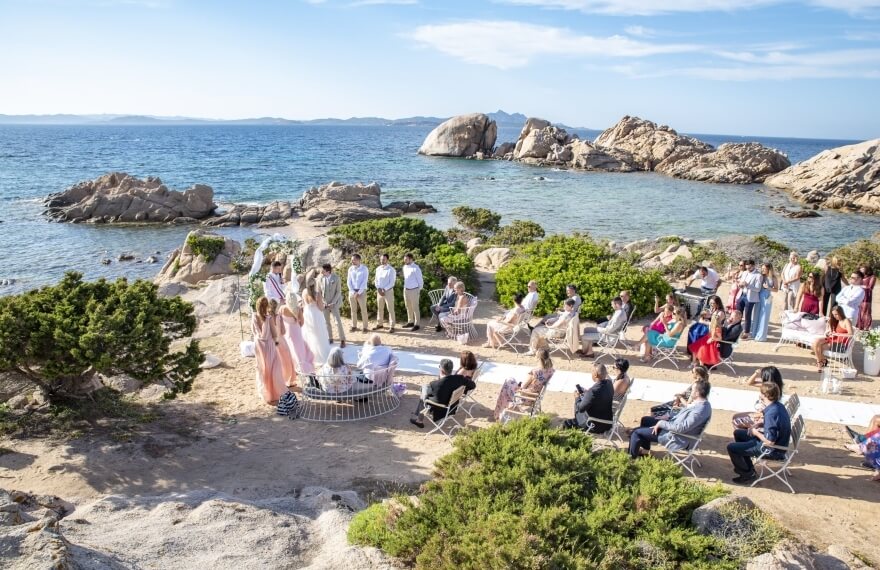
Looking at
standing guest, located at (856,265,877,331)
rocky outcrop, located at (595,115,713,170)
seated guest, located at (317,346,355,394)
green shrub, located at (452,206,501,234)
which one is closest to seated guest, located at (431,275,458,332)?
seated guest, located at (317,346,355,394)

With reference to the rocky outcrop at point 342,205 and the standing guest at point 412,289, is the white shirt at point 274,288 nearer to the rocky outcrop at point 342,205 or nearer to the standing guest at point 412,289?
the standing guest at point 412,289

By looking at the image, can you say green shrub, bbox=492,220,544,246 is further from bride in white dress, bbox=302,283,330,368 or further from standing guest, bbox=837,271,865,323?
bride in white dress, bbox=302,283,330,368

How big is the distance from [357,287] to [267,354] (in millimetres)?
3734

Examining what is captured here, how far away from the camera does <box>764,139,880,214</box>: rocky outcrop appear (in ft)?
151

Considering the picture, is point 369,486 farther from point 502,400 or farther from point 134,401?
point 134,401

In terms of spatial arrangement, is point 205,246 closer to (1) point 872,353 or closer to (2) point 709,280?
(2) point 709,280

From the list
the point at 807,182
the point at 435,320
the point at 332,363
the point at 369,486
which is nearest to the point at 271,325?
the point at 332,363

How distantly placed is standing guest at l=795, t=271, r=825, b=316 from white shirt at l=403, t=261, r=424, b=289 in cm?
810

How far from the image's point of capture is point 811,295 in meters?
13.5

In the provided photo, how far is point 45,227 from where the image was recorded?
120 feet

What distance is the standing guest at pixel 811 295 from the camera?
13406 mm

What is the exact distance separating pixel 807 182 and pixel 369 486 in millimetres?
55899

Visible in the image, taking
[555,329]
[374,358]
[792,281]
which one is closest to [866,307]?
[792,281]

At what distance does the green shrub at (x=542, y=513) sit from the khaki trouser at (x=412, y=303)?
7.16 meters
